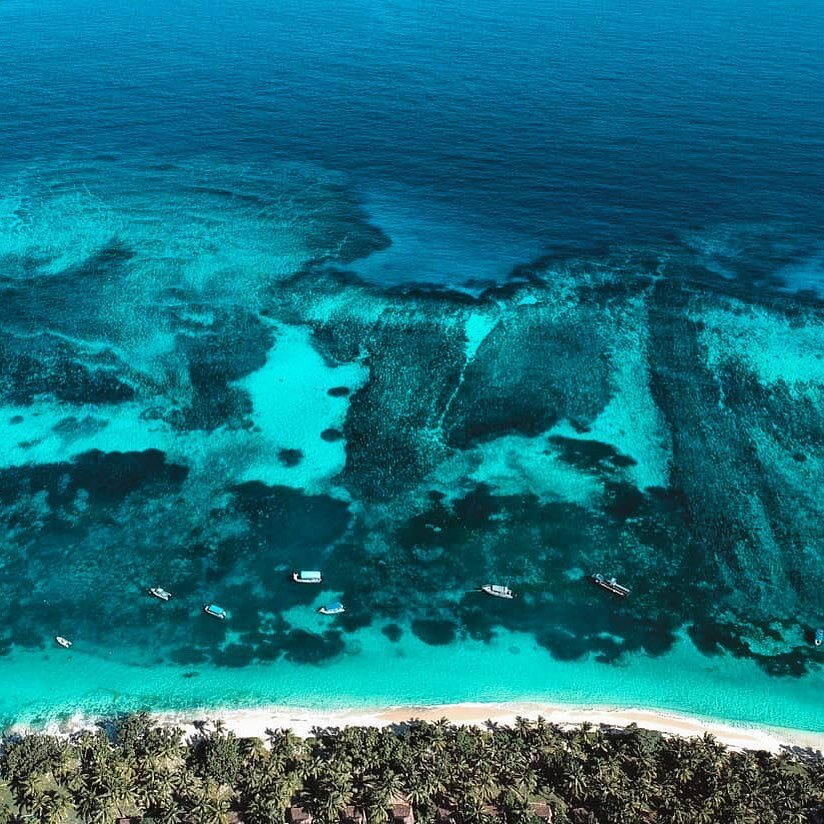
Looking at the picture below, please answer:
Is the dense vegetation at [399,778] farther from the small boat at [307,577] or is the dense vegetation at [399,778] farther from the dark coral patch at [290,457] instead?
the dark coral patch at [290,457]

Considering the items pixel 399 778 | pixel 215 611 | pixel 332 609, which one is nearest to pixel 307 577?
pixel 332 609

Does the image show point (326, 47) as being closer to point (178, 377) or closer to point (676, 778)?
point (178, 377)

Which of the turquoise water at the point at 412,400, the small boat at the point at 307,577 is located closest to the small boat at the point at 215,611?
the turquoise water at the point at 412,400

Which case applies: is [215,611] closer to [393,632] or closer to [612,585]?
[393,632]

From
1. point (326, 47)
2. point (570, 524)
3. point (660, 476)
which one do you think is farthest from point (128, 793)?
point (326, 47)

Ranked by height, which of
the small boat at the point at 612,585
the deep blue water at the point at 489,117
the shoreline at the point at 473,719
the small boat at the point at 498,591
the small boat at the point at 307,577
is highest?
the deep blue water at the point at 489,117

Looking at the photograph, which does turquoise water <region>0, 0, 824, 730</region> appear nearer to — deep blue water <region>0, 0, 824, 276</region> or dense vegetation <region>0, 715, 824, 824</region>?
deep blue water <region>0, 0, 824, 276</region>
